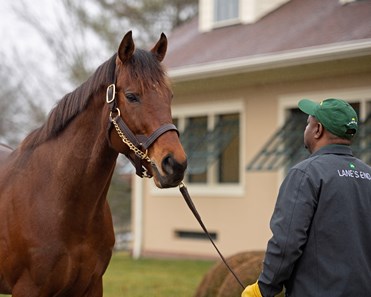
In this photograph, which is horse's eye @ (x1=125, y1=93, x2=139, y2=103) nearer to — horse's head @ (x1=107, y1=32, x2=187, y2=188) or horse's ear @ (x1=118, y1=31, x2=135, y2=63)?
horse's head @ (x1=107, y1=32, x2=187, y2=188)

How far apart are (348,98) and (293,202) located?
8.34m

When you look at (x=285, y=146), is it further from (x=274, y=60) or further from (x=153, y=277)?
(x=153, y=277)

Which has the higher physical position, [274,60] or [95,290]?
[274,60]

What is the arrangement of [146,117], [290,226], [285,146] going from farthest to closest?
[285,146], [146,117], [290,226]

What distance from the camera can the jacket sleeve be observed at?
3332mm

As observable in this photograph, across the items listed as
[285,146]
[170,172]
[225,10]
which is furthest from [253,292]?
[225,10]

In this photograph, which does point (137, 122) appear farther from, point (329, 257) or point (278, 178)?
point (278, 178)

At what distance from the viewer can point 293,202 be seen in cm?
336

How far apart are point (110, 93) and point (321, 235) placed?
159 cm

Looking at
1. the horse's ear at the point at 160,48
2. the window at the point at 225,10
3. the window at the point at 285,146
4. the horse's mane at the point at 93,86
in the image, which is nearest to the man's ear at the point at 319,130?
the horse's mane at the point at 93,86

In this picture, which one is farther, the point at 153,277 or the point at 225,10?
the point at 225,10

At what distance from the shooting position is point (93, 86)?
14.5 ft

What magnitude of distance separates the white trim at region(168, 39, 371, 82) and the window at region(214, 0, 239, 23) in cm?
212

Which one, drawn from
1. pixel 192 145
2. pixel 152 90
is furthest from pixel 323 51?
pixel 152 90
